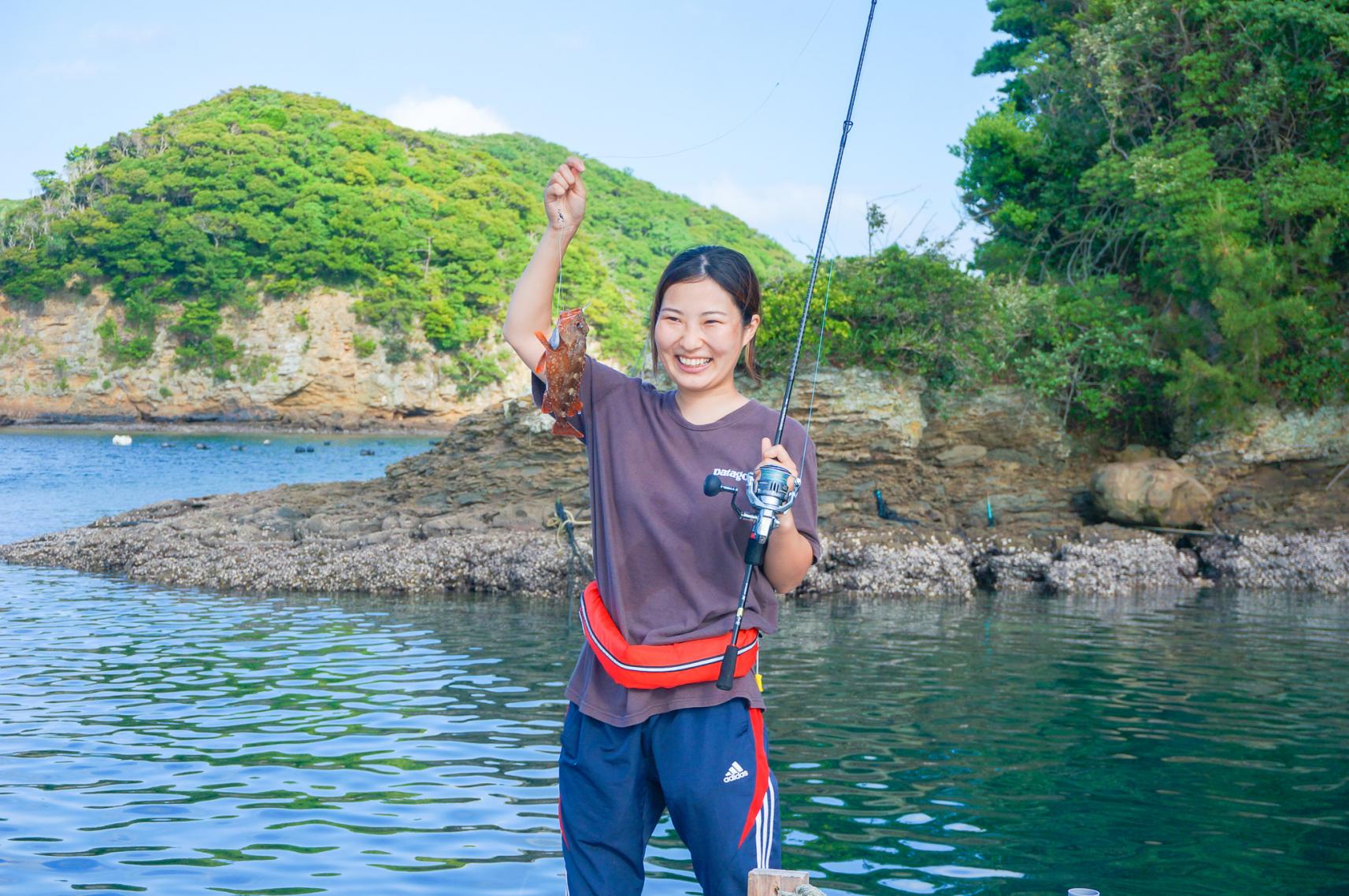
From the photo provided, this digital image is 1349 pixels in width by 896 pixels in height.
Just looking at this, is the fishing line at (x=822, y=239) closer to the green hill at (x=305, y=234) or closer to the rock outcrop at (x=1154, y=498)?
the rock outcrop at (x=1154, y=498)

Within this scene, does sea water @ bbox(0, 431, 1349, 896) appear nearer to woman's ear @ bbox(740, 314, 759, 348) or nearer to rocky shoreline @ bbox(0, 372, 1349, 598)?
rocky shoreline @ bbox(0, 372, 1349, 598)

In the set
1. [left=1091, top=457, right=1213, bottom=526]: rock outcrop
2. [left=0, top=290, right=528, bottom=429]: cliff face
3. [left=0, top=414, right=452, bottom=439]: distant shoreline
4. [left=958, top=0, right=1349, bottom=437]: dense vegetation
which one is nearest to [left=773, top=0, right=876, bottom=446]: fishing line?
[left=1091, top=457, right=1213, bottom=526]: rock outcrop

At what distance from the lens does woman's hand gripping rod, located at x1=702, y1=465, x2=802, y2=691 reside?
2.78 m

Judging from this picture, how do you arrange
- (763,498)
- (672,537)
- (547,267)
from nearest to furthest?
(763,498)
(672,537)
(547,267)

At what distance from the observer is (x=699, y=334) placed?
3156mm

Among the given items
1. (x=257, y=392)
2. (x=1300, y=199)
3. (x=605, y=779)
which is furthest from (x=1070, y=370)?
(x=257, y=392)

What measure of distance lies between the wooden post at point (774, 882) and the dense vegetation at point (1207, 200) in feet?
64.5

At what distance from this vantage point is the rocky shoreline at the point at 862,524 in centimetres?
1755

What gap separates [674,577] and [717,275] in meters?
0.84

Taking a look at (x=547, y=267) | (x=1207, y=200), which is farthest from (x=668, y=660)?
→ (x=1207, y=200)

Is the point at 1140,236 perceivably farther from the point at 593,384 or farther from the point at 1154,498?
the point at 593,384

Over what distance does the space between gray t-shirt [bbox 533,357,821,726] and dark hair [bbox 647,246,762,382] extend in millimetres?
298

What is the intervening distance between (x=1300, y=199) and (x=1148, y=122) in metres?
4.17

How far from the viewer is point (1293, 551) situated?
732 inches
